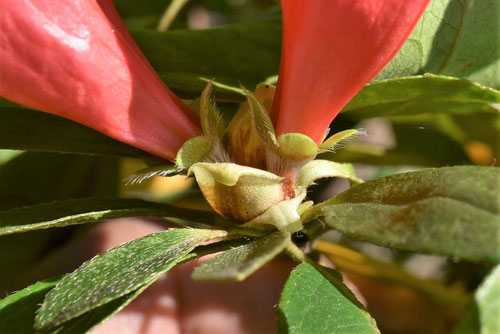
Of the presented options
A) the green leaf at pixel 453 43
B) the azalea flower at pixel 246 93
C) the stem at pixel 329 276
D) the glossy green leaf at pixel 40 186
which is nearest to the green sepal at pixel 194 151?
the azalea flower at pixel 246 93

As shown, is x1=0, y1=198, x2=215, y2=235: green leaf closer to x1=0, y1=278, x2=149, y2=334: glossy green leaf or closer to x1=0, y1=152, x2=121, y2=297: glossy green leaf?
x1=0, y1=278, x2=149, y2=334: glossy green leaf

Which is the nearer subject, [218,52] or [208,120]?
[208,120]

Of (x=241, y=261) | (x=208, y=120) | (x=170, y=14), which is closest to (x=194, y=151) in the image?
(x=208, y=120)

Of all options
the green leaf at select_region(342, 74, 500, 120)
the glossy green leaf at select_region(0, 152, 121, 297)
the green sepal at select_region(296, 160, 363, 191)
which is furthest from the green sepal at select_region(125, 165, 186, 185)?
the glossy green leaf at select_region(0, 152, 121, 297)

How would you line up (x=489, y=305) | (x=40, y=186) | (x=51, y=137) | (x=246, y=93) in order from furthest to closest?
(x=40, y=186) < (x=51, y=137) < (x=246, y=93) < (x=489, y=305)

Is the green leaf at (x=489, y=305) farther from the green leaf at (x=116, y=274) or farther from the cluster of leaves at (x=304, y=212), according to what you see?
the green leaf at (x=116, y=274)

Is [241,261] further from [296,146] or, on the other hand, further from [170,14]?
[170,14]
